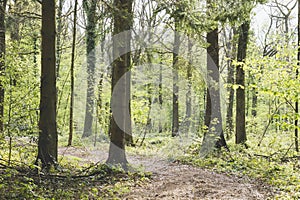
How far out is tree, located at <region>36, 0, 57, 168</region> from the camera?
7.55 metres

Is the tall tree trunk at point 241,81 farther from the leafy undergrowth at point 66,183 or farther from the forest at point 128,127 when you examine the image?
the leafy undergrowth at point 66,183

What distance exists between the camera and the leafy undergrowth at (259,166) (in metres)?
7.39

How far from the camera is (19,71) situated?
8.98m

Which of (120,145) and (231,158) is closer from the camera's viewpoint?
(120,145)

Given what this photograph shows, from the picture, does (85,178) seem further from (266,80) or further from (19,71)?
(266,80)

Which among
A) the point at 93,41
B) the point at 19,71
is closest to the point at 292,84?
the point at 19,71

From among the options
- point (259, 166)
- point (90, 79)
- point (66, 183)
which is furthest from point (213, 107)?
point (90, 79)

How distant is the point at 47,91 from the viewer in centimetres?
755

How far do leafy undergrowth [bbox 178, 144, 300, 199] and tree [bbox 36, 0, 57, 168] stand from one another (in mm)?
4865

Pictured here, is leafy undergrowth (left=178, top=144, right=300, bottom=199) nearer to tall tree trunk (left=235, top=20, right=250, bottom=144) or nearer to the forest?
the forest

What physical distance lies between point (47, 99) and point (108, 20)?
334 cm

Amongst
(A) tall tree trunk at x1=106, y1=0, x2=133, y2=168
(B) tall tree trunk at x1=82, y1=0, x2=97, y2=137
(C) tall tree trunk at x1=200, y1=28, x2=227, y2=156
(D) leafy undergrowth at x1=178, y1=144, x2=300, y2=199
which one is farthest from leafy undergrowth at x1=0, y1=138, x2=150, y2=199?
(B) tall tree trunk at x1=82, y1=0, x2=97, y2=137

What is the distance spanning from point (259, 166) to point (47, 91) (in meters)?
6.37

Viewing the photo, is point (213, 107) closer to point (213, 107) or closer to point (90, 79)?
point (213, 107)
